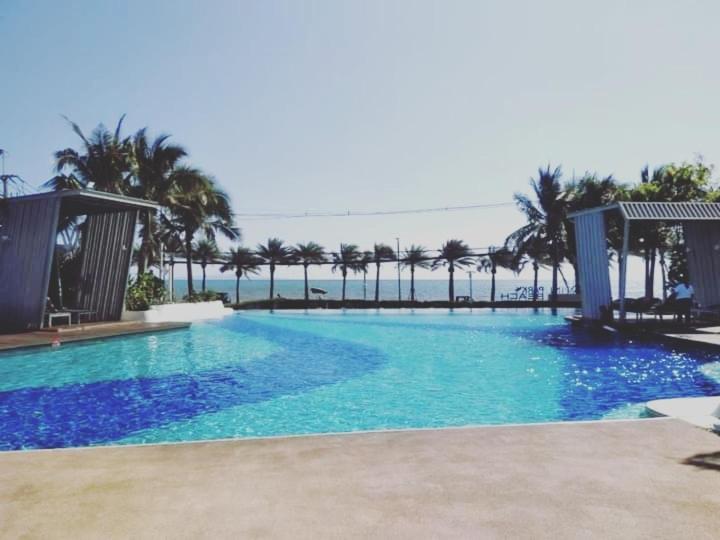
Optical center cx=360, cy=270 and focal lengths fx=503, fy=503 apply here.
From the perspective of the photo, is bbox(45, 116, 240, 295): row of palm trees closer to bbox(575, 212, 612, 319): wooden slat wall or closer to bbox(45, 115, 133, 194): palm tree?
bbox(45, 115, 133, 194): palm tree

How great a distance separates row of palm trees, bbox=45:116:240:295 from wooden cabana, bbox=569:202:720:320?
1540 cm

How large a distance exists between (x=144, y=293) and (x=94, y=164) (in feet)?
18.5

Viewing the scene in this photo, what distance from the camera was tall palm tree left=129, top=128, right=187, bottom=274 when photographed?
20.7 meters

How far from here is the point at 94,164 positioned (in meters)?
19.5

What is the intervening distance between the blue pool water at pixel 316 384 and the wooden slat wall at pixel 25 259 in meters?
2.65

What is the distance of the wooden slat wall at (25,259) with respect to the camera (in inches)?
536

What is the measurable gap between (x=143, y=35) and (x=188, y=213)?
36.6 feet

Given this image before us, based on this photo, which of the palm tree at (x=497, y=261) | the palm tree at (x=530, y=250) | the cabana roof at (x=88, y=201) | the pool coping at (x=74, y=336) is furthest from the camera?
the palm tree at (x=497, y=261)

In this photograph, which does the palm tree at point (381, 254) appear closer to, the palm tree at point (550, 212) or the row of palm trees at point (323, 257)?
the row of palm trees at point (323, 257)

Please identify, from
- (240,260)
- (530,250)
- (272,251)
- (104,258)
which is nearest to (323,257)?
(272,251)

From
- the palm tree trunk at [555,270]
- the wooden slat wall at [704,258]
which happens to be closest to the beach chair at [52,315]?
the wooden slat wall at [704,258]

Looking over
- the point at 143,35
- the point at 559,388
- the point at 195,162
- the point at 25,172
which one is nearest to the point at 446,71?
the point at 143,35

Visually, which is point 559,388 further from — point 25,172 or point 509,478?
point 25,172

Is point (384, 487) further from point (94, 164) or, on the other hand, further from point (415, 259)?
point (415, 259)
